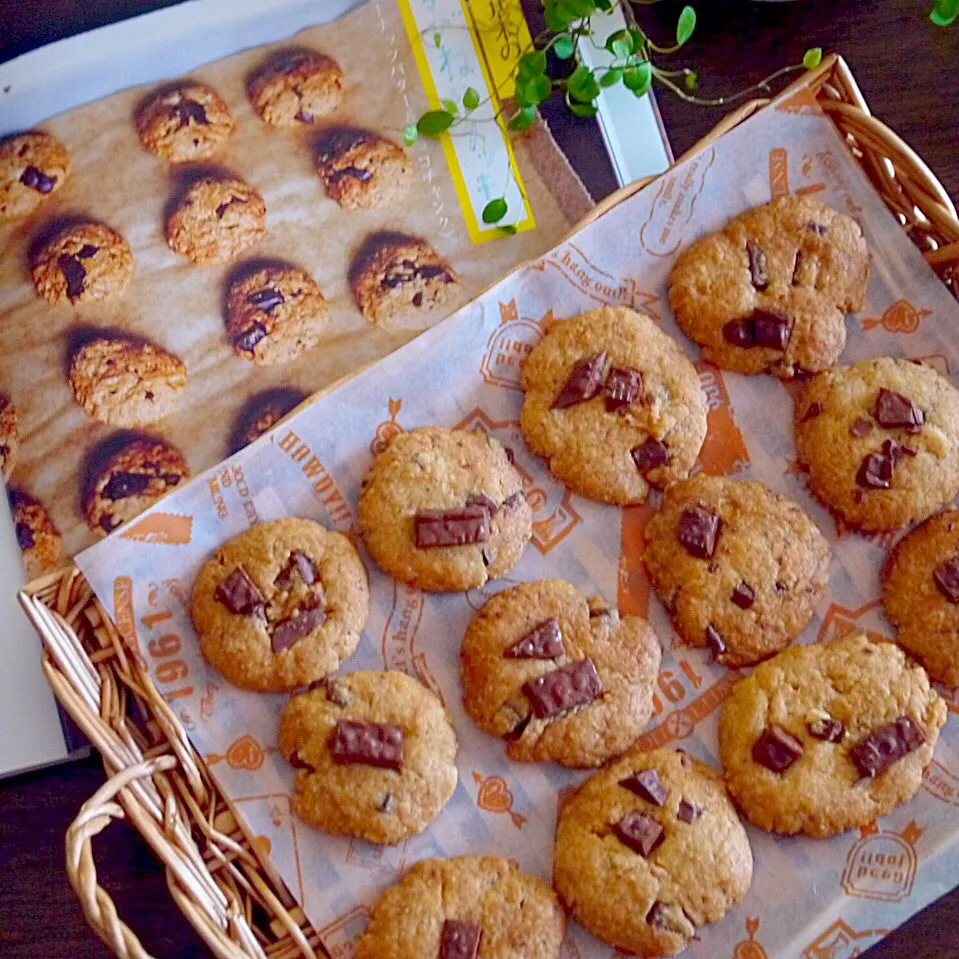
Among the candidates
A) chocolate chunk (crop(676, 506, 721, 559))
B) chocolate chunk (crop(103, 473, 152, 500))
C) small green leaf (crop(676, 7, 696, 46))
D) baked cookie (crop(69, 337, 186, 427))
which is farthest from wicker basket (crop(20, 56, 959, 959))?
small green leaf (crop(676, 7, 696, 46))

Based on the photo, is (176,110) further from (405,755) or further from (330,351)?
(405,755)

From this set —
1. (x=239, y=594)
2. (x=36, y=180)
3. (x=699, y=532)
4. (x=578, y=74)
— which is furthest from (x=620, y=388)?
(x=36, y=180)

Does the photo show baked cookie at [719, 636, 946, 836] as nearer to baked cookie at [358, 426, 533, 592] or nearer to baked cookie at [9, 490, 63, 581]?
baked cookie at [358, 426, 533, 592]

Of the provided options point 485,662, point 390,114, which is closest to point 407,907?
point 485,662

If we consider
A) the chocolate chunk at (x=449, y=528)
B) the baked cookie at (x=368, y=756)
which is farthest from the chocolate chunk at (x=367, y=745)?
the chocolate chunk at (x=449, y=528)

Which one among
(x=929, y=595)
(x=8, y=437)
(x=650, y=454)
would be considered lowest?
(x=929, y=595)

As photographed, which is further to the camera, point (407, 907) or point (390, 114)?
point (390, 114)

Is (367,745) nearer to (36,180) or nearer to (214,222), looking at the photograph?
(214,222)

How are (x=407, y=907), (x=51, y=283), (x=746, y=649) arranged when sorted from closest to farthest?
(x=407, y=907) < (x=746, y=649) < (x=51, y=283)
